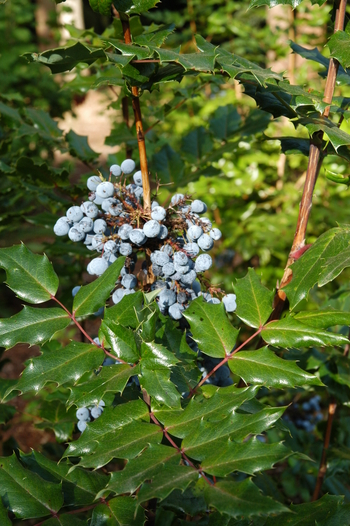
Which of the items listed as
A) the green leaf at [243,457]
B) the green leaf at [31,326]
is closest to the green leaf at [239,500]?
the green leaf at [243,457]

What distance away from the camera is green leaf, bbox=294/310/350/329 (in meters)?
0.77

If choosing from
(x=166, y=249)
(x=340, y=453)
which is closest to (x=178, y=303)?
(x=166, y=249)

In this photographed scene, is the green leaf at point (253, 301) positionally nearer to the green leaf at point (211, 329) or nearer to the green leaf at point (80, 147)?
the green leaf at point (211, 329)

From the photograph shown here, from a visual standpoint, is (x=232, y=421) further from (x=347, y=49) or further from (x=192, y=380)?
(x=347, y=49)

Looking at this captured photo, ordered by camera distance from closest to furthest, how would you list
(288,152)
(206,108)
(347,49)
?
1. (347,49)
2. (288,152)
3. (206,108)

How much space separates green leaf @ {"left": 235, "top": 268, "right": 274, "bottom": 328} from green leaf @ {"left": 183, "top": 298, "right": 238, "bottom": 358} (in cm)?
3

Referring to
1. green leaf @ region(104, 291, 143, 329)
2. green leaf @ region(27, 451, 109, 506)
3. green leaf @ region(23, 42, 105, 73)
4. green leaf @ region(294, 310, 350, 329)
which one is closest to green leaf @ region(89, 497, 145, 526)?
green leaf @ region(27, 451, 109, 506)

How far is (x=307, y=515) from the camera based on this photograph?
774 millimetres

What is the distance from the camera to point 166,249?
2.80 feet

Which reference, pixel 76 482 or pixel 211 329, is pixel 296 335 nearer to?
pixel 211 329

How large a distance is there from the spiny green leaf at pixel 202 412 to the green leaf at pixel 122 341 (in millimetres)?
96

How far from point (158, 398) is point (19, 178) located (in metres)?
0.86

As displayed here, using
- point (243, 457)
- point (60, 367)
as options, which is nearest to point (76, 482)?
point (60, 367)

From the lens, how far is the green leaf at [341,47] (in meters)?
0.81
